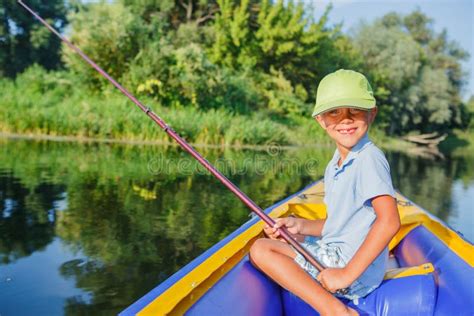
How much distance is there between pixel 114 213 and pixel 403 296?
11.4 ft

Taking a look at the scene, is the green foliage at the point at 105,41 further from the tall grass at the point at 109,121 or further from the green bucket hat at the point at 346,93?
the green bucket hat at the point at 346,93

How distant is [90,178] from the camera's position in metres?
6.69

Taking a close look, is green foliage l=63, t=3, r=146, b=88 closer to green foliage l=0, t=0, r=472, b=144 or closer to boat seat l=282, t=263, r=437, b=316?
green foliage l=0, t=0, r=472, b=144

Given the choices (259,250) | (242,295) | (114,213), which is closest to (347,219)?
(259,250)

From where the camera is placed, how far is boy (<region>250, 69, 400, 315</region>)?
62.7 inches

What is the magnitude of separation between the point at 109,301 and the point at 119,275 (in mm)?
409

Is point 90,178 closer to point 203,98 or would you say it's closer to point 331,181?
point 331,181

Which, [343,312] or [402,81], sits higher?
[402,81]

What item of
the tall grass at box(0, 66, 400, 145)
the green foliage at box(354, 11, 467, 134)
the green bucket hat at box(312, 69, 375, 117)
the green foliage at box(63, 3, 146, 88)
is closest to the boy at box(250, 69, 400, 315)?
the green bucket hat at box(312, 69, 375, 117)

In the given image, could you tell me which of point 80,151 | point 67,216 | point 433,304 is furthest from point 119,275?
point 80,151

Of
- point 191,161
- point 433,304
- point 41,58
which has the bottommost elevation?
point 191,161

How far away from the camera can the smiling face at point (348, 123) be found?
67.3 inches

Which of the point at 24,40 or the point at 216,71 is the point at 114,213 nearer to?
the point at 216,71

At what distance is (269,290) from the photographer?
76.0 inches
